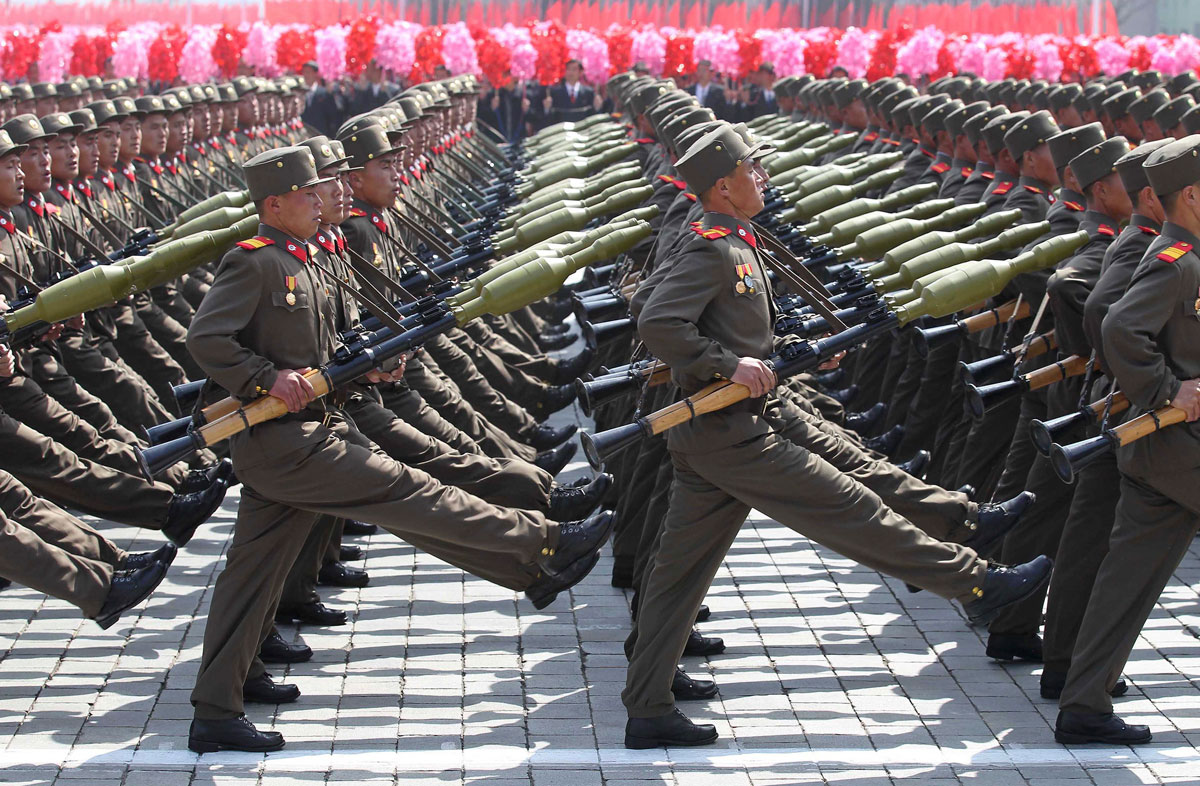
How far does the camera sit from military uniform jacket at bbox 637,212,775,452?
5855 millimetres

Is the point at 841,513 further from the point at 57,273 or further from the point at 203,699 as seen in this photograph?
the point at 57,273

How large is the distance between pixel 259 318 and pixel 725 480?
1.69 m

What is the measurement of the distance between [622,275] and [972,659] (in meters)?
3.23

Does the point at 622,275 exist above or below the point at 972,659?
above

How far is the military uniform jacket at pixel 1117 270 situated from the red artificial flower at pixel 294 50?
17.3m

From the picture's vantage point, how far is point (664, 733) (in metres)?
6.07

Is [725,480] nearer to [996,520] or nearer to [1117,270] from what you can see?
[996,520]

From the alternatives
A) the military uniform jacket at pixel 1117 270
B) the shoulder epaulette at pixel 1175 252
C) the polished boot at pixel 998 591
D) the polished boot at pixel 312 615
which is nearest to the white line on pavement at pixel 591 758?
the polished boot at pixel 998 591

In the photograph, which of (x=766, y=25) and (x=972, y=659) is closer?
(x=972, y=659)

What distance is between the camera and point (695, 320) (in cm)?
589

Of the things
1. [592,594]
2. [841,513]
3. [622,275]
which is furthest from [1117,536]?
[622,275]

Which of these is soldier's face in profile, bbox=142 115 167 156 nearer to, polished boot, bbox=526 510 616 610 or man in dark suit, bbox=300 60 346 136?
polished boot, bbox=526 510 616 610

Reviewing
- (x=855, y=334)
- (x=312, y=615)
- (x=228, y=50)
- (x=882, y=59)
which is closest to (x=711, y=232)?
(x=855, y=334)

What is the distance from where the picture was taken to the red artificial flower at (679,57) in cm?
2216
